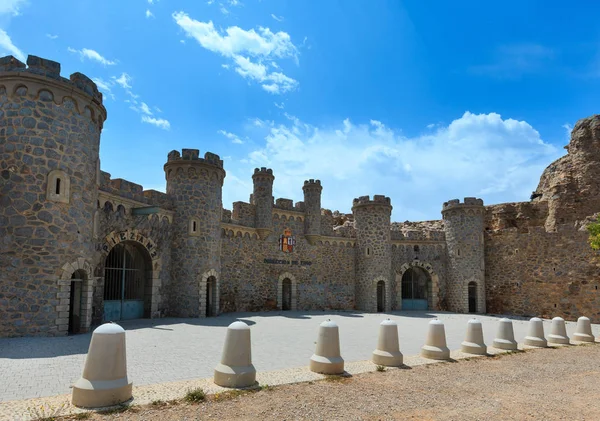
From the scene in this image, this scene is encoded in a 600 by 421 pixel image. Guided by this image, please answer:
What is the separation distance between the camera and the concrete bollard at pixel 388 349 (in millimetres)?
8203

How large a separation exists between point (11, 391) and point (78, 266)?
19.5ft

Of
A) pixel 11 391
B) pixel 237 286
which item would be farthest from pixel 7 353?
pixel 237 286

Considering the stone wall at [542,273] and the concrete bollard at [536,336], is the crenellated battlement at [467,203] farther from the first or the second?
the concrete bollard at [536,336]

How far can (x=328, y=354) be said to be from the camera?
24.3ft

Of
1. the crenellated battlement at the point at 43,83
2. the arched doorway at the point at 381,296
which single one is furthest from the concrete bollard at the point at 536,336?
the crenellated battlement at the point at 43,83

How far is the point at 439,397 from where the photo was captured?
623 centimetres

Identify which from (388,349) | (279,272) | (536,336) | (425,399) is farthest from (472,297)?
(425,399)

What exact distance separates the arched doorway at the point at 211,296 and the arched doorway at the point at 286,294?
6.23 metres

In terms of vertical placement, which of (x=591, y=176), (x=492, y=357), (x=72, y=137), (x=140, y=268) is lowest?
(x=492, y=357)

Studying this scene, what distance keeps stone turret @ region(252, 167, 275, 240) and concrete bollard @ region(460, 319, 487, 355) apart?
1345cm

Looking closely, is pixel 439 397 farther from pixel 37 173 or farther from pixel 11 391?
pixel 37 173

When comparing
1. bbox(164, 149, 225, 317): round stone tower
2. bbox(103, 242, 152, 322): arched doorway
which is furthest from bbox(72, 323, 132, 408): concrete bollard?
bbox(164, 149, 225, 317): round stone tower

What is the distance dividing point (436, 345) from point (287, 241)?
14.8 m

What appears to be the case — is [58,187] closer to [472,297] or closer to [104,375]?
[104,375]
